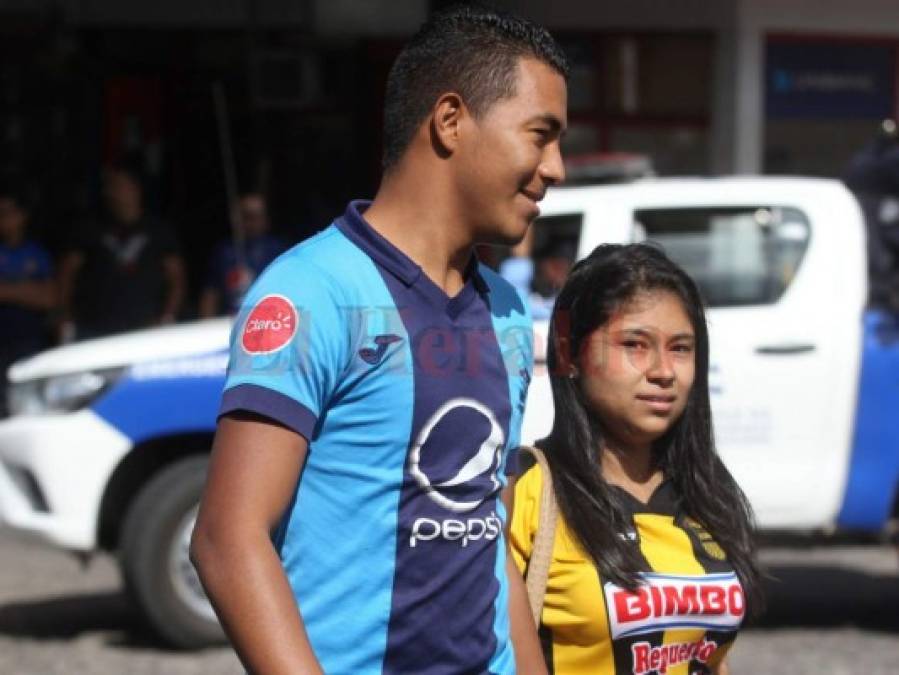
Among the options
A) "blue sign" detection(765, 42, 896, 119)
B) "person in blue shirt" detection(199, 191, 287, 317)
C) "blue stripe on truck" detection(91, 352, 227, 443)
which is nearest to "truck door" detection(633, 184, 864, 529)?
"blue stripe on truck" detection(91, 352, 227, 443)

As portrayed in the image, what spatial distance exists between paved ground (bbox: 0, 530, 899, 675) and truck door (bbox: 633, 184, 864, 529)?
0.60 metres

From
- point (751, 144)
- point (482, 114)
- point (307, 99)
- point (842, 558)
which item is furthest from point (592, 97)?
point (482, 114)

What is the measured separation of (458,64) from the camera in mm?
2785

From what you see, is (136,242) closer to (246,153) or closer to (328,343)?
(246,153)

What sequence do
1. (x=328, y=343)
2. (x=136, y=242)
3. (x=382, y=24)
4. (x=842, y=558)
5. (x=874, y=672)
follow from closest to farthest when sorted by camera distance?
(x=328, y=343) < (x=874, y=672) < (x=842, y=558) < (x=136, y=242) < (x=382, y=24)

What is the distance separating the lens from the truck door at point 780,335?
8.30m

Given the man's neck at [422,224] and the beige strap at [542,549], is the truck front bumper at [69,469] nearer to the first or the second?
the beige strap at [542,549]

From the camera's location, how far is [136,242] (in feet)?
38.7

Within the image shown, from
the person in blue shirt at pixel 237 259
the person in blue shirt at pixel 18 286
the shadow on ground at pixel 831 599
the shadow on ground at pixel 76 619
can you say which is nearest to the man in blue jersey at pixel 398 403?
the shadow on ground at pixel 76 619

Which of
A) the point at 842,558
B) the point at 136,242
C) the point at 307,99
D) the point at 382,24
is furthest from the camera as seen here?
the point at 382,24

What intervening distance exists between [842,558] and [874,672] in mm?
3097

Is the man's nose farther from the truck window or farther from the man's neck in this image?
the truck window

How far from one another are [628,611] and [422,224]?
35.8 inches

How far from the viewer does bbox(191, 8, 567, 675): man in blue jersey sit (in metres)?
2.57
